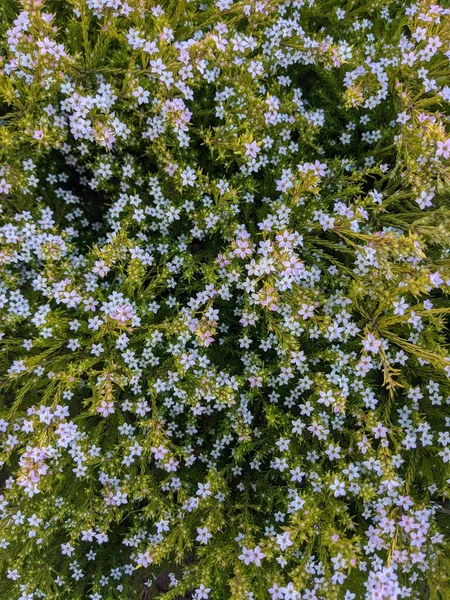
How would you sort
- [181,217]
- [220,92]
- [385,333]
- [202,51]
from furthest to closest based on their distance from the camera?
[181,217] → [220,92] → [385,333] → [202,51]

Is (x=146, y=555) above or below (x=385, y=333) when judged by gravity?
below

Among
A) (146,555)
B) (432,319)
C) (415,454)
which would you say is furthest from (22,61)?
(415,454)

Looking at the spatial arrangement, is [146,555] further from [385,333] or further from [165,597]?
[385,333]

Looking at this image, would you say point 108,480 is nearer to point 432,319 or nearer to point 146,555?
point 146,555

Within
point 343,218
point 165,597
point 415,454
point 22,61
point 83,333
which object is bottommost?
point 165,597

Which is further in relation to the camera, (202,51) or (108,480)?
(108,480)

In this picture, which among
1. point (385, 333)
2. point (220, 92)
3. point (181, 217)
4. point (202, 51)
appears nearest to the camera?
point (202, 51)

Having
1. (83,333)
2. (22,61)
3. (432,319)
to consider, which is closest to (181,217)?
(83,333)
